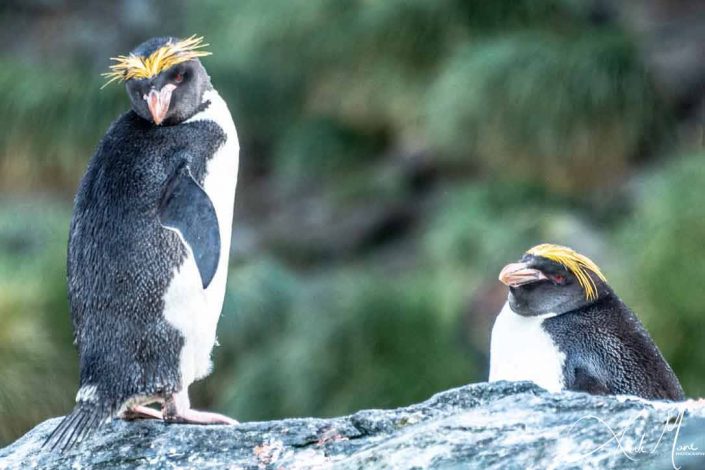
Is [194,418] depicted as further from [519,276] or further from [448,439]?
[519,276]

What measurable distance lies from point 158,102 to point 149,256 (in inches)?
12.2

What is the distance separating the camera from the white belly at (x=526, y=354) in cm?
287

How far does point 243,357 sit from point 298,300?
326 mm

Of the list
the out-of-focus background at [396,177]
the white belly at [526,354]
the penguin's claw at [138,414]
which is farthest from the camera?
the out-of-focus background at [396,177]

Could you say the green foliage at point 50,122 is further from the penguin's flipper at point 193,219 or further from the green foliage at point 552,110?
the penguin's flipper at point 193,219

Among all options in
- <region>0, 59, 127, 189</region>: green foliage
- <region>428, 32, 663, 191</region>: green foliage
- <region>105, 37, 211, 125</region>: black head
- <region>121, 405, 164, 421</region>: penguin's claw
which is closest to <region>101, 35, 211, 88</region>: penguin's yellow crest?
<region>105, 37, 211, 125</region>: black head

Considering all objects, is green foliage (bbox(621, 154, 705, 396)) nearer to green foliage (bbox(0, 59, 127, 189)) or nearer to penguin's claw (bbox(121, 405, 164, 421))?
penguin's claw (bbox(121, 405, 164, 421))

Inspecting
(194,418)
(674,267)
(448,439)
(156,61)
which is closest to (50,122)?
(674,267)

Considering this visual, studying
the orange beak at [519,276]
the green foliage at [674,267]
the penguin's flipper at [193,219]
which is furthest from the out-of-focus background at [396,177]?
the penguin's flipper at [193,219]

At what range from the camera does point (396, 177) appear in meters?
7.08

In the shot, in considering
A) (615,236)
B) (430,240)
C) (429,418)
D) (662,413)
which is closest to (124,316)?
(429,418)

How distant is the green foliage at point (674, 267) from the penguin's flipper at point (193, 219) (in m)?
2.02

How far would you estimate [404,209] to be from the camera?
717cm
